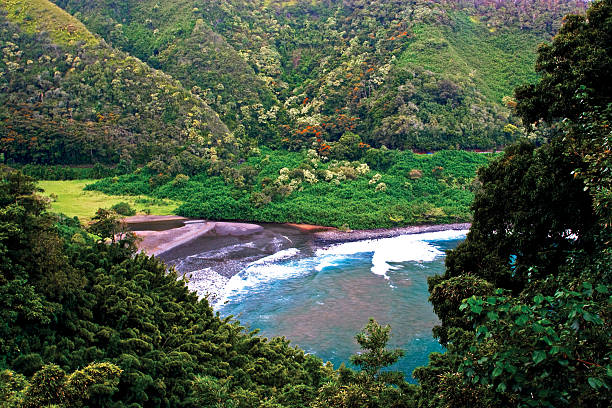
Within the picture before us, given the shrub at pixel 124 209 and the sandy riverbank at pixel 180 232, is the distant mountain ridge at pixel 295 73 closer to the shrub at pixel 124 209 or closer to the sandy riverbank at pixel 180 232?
the shrub at pixel 124 209

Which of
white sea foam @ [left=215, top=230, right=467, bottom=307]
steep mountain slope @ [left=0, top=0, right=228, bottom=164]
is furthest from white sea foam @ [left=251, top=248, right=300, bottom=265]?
steep mountain slope @ [left=0, top=0, right=228, bottom=164]

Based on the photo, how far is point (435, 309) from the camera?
12.2 meters

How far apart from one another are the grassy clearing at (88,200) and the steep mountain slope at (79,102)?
4.98m

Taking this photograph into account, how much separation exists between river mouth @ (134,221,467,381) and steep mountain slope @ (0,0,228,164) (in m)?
22.5

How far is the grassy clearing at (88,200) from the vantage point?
4022cm

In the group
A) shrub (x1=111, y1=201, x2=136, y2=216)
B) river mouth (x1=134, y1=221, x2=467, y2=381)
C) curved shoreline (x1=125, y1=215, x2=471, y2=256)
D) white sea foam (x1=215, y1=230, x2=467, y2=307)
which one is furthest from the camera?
shrub (x1=111, y1=201, x2=136, y2=216)

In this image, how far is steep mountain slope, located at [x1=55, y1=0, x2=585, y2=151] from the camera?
57562 millimetres

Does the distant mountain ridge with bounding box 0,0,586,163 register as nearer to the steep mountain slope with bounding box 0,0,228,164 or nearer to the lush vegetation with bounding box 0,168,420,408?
the steep mountain slope with bounding box 0,0,228,164

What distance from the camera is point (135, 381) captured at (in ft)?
33.4

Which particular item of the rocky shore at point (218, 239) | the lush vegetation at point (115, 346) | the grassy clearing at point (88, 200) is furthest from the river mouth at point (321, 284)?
the grassy clearing at point (88, 200)

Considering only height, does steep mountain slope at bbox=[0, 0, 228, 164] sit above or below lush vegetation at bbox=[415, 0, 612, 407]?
above

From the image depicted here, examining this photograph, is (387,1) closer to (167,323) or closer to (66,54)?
(66,54)

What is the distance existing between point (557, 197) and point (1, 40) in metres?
67.4

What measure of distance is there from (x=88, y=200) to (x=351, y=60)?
142 feet
